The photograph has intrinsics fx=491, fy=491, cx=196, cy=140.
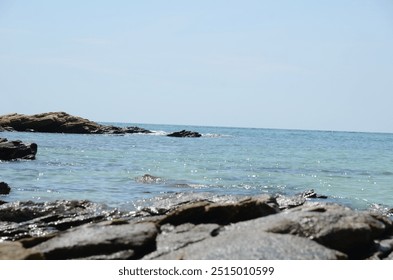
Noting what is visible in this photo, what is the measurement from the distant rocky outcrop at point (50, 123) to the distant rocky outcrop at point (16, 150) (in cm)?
4993

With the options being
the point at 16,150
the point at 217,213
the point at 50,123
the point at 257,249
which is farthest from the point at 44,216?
the point at 50,123

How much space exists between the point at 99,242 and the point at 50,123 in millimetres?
78653

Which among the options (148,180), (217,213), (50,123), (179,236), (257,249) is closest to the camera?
(257,249)

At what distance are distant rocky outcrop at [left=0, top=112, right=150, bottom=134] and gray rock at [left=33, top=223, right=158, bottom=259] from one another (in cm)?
7785

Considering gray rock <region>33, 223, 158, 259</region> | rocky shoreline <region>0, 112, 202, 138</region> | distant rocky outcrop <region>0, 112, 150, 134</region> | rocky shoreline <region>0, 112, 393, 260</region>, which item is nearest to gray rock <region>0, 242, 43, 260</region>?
rocky shoreline <region>0, 112, 393, 260</region>

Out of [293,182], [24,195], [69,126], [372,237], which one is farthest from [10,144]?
[69,126]

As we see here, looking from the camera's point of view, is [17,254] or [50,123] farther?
[50,123]

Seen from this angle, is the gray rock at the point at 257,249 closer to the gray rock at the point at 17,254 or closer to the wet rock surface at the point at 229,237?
the wet rock surface at the point at 229,237

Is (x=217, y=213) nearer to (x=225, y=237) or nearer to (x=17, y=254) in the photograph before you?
(x=225, y=237)

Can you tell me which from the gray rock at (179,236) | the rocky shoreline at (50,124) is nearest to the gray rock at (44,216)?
the gray rock at (179,236)

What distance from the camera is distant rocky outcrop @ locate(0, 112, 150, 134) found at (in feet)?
271

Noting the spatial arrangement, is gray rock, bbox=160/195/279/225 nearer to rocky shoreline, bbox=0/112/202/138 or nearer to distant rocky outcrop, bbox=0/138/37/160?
distant rocky outcrop, bbox=0/138/37/160

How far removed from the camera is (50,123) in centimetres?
8288
